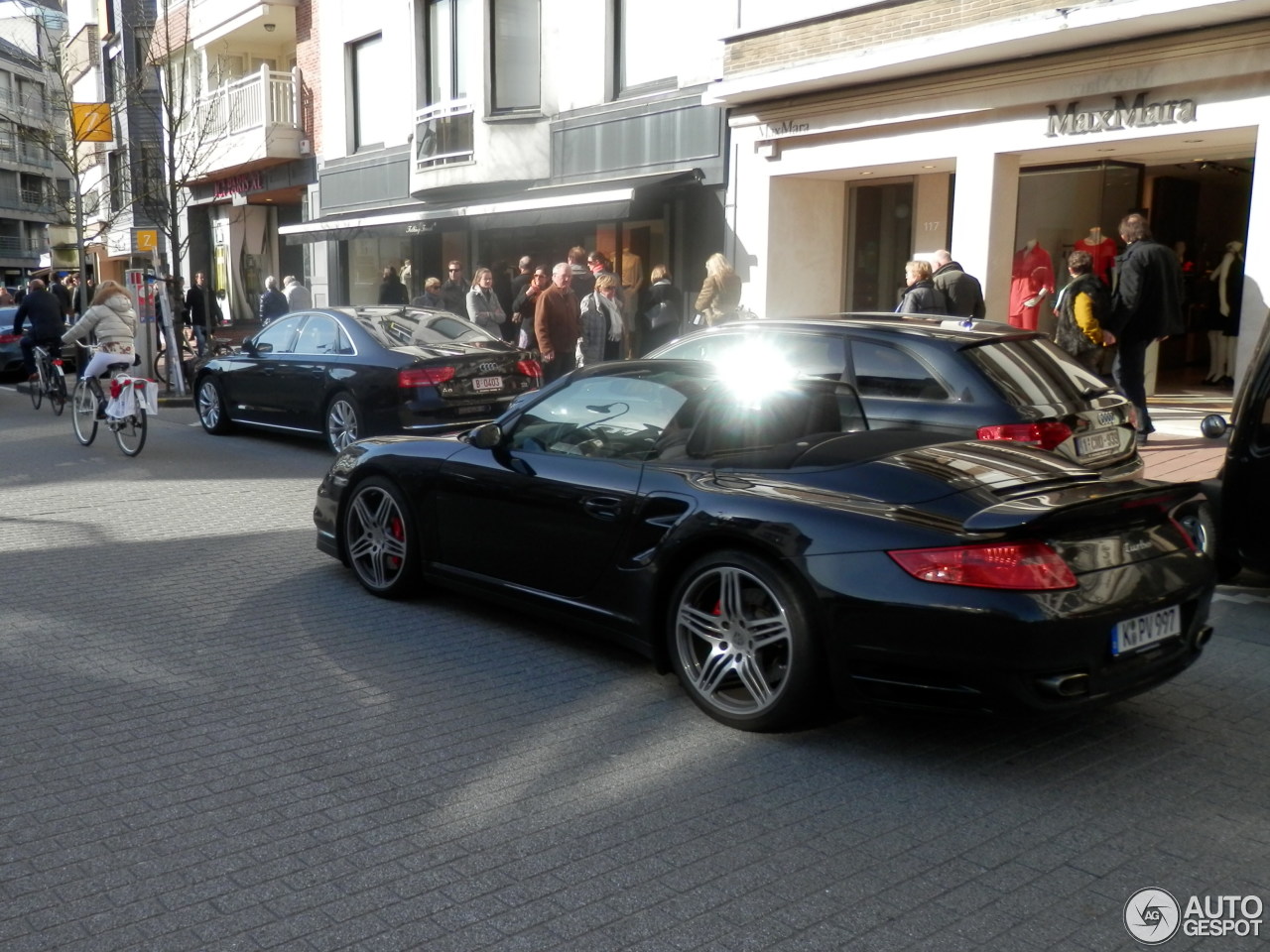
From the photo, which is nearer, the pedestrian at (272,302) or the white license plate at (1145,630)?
the white license plate at (1145,630)

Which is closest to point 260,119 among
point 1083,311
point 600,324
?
point 600,324

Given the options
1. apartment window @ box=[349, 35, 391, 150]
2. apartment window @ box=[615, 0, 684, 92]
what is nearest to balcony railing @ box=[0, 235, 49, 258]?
apartment window @ box=[349, 35, 391, 150]

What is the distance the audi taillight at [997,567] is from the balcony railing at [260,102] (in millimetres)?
25826

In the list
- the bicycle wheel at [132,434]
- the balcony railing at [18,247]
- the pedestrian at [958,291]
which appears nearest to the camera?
the pedestrian at [958,291]

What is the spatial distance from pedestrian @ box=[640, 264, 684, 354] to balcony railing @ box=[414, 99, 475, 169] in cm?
570

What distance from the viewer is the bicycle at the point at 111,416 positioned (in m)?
12.1

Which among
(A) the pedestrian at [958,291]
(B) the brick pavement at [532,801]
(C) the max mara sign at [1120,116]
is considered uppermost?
(C) the max mara sign at [1120,116]

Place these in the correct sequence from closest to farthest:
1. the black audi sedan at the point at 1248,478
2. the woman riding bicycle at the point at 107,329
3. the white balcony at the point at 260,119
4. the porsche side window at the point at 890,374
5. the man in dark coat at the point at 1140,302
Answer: the black audi sedan at the point at 1248,478 < the porsche side window at the point at 890,374 < the man in dark coat at the point at 1140,302 < the woman riding bicycle at the point at 107,329 < the white balcony at the point at 260,119

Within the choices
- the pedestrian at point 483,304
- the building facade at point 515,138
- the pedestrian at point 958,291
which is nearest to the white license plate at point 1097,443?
the pedestrian at point 958,291

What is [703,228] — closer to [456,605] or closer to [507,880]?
[456,605]

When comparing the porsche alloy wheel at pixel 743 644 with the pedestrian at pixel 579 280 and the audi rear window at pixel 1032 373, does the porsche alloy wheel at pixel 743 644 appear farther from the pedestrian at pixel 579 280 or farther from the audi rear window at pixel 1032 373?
the pedestrian at pixel 579 280

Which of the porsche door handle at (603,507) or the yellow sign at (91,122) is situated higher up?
the yellow sign at (91,122)

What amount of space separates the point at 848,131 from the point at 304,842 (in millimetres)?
13312

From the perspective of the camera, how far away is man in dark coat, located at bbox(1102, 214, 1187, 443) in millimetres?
11297
